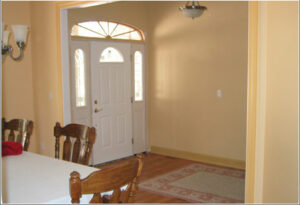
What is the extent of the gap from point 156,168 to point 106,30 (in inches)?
89.8

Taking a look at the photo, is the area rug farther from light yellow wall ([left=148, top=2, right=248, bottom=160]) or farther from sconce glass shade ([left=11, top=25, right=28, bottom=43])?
sconce glass shade ([left=11, top=25, right=28, bottom=43])

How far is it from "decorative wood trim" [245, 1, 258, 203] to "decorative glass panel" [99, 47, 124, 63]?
3.06 m

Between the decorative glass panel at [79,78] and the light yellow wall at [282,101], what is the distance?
10.2ft

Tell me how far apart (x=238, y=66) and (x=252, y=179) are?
2576mm

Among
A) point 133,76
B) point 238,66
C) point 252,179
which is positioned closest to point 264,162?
point 252,179

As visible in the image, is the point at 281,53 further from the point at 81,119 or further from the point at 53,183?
the point at 81,119

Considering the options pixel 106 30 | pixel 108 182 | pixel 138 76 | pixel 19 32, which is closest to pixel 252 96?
pixel 108 182

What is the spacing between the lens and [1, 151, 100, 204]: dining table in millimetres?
1604

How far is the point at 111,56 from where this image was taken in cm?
536

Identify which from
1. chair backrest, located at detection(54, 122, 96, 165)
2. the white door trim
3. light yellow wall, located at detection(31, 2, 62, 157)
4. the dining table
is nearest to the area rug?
the white door trim

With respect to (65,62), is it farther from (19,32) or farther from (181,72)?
(181,72)

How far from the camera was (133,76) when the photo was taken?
569 centimetres

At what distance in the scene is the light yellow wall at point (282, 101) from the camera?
230cm

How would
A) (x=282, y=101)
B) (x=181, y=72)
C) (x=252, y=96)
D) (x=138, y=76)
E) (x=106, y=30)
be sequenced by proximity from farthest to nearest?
(x=138, y=76), (x=181, y=72), (x=106, y=30), (x=252, y=96), (x=282, y=101)
